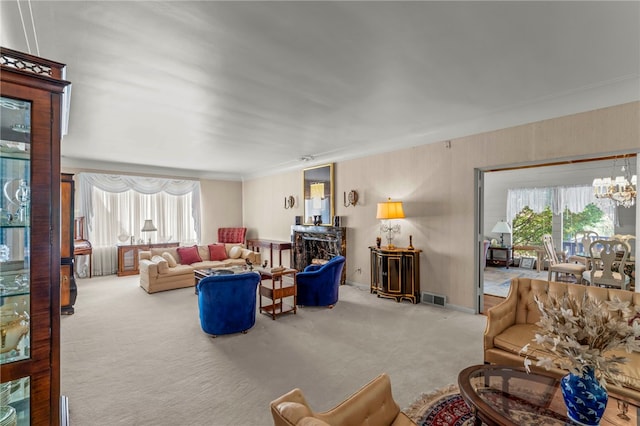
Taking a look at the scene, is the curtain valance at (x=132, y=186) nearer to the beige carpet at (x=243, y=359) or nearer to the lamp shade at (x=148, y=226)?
the lamp shade at (x=148, y=226)

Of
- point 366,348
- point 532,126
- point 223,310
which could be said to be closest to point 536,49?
point 532,126

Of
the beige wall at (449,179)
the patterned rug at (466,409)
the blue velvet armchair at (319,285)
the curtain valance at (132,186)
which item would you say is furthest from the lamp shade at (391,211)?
the curtain valance at (132,186)

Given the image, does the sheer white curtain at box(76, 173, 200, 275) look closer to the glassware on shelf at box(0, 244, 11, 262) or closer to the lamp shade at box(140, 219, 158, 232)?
the lamp shade at box(140, 219, 158, 232)

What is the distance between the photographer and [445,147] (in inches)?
184

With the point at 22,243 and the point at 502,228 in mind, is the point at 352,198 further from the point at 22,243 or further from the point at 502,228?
the point at 502,228

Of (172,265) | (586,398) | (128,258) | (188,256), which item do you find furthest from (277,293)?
(128,258)

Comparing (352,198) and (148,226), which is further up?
(352,198)

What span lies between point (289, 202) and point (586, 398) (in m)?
6.66

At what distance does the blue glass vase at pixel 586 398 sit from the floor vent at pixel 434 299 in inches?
126

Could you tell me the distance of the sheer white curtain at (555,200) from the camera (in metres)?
7.51

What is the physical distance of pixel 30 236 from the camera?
1.39m

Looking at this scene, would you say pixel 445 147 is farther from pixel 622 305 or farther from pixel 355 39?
pixel 622 305

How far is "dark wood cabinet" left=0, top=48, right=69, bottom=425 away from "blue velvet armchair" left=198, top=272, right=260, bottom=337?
2.08 m

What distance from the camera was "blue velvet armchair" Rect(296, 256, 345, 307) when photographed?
4.62 metres
